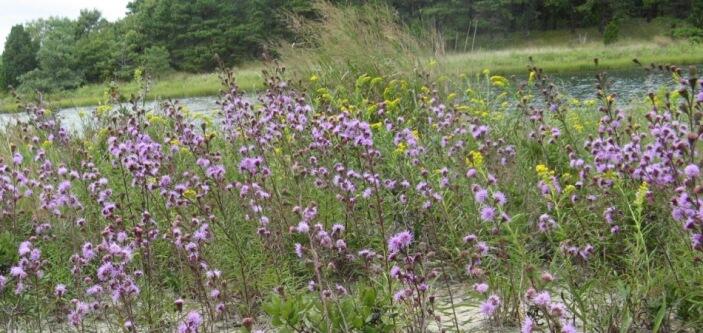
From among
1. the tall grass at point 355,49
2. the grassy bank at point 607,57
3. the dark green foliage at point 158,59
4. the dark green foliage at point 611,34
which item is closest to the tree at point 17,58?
the dark green foliage at point 158,59

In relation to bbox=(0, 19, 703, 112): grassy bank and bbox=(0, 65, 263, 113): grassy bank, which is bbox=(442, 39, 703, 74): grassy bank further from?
bbox=(0, 65, 263, 113): grassy bank

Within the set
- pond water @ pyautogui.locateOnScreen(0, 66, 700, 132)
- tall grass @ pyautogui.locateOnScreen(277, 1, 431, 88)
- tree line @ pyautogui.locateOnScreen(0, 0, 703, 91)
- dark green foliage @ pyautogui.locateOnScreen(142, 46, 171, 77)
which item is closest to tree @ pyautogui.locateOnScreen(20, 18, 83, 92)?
tree line @ pyautogui.locateOnScreen(0, 0, 703, 91)

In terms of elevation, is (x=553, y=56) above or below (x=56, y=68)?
below

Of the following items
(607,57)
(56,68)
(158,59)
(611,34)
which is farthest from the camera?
(56,68)

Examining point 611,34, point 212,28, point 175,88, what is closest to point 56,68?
point 212,28

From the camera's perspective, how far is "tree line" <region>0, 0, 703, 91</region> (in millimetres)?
43719

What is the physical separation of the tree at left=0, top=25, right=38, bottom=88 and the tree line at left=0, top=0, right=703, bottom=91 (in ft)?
0.31

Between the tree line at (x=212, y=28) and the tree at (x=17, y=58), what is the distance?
0.31 ft

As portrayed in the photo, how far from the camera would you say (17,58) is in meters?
57.3

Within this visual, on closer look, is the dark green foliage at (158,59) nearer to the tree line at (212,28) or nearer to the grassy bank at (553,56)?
the tree line at (212,28)

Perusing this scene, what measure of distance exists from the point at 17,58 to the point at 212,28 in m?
20.2

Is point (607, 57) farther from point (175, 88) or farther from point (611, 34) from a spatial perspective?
point (175, 88)

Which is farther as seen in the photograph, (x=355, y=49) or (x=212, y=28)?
(x=212, y=28)

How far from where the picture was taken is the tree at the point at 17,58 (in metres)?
57.5
